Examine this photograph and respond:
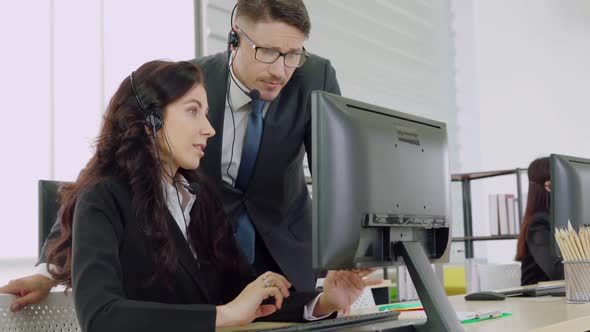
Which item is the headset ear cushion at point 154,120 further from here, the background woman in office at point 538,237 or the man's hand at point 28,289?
the background woman in office at point 538,237

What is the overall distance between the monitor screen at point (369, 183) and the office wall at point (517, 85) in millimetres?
4401

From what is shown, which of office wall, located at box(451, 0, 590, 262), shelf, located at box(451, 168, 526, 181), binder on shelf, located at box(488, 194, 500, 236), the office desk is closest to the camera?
the office desk

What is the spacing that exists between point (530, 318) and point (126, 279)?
31.3 inches

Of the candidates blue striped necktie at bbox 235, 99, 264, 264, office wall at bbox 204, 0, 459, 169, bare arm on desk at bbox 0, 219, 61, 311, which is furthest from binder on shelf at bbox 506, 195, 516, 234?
bare arm on desk at bbox 0, 219, 61, 311

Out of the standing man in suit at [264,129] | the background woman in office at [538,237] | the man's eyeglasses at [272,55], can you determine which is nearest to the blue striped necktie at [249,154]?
the standing man in suit at [264,129]

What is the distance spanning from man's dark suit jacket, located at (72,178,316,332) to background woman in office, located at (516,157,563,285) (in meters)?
1.82

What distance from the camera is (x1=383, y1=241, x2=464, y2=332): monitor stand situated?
3.82 ft

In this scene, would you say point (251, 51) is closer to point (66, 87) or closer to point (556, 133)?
point (66, 87)

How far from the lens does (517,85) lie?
562cm

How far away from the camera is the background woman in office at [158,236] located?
1148 millimetres

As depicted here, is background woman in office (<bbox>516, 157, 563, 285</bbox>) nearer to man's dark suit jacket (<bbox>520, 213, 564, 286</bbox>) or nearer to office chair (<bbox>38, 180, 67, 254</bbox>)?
man's dark suit jacket (<bbox>520, 213, 564, 286</bbox>)

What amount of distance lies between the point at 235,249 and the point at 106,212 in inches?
14.6

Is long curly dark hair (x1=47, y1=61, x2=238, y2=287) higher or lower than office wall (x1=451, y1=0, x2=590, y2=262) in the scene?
lower

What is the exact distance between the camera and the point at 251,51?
1.70 m
